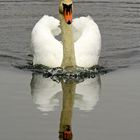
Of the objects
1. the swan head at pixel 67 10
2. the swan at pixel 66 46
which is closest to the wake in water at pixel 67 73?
the swan at pixel 66 46

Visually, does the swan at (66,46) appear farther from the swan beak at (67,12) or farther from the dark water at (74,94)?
the dark water at (74,94)

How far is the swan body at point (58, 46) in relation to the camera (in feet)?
54.9

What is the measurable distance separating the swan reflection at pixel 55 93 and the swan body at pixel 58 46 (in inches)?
17.1

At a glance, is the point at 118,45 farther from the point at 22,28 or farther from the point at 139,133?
the point at 139,133

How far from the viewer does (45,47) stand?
1694 cm

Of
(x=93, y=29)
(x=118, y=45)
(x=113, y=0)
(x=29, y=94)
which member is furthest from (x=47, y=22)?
(x=113, y=0)

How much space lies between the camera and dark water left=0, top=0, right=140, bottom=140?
1248 centimetres

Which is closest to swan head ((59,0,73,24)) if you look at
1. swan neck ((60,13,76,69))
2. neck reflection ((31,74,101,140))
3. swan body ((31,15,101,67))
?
swan neck ((60,13,76,69))

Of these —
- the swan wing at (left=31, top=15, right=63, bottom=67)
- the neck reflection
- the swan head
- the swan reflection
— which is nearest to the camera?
the neck reflection

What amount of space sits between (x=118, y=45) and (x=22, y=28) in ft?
11.5

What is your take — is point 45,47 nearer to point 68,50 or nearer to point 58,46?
point 58,46

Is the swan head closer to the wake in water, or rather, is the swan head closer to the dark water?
the wake in water

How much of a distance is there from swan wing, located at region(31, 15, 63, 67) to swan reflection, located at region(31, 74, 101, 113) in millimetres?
425

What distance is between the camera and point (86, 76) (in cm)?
1669
